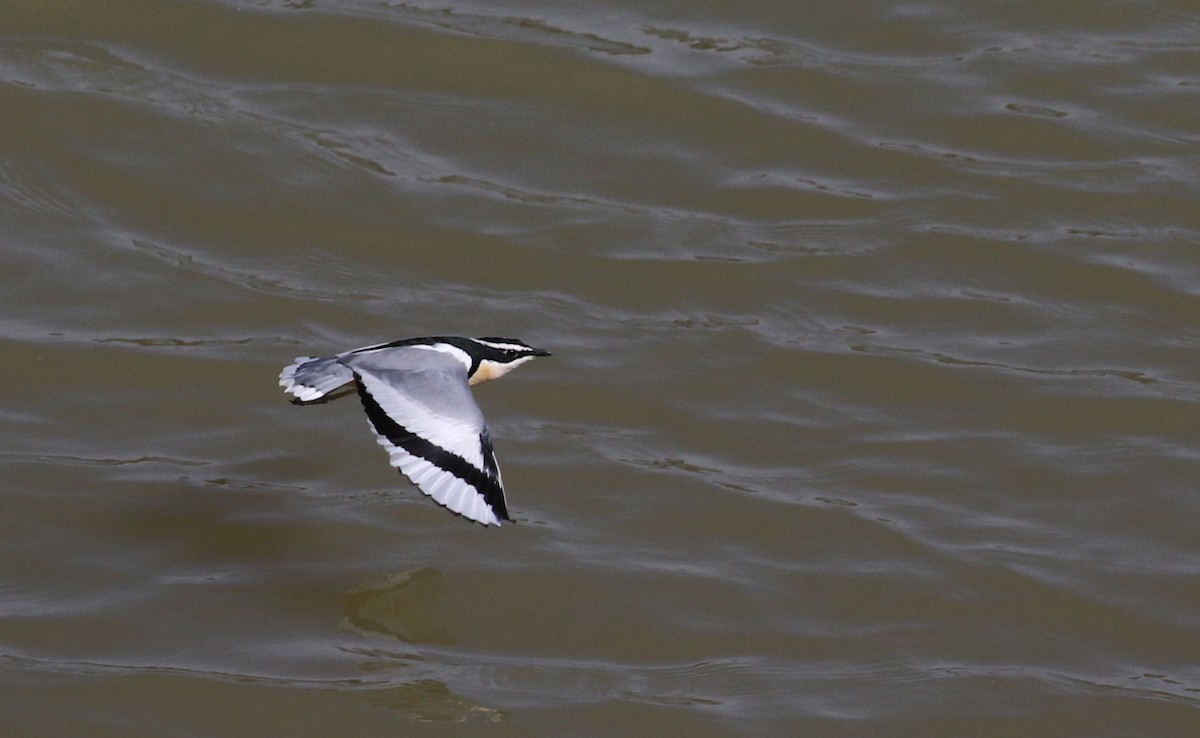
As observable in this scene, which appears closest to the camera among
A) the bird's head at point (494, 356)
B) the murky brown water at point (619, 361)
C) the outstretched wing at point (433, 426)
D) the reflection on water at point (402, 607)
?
the outstretched wing at point (433, 426)

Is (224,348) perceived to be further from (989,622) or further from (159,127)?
(989,622)

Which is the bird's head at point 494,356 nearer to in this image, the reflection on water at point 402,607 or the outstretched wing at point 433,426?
the outstretched wing at point 433,426

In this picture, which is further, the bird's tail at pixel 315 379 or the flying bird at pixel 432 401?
the bird's tail at pixel 315 379

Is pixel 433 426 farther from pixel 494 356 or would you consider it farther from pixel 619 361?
pixel 619 361

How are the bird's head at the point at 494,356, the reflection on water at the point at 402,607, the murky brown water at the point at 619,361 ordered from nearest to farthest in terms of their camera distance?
the murky brown water at the point at 619,361 < the reflection on water at the point at 402,607 < the bird's head at the point at 494,356

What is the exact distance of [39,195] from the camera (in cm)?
1032

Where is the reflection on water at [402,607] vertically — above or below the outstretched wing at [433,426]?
below

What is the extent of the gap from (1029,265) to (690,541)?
3.18 metres

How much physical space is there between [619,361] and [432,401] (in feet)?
7.16

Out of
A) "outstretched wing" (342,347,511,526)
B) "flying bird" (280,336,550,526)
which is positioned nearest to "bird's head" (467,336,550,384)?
"flying bird" (280,336,550,526)

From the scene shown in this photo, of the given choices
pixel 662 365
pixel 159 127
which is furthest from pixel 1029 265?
pixel 159 127

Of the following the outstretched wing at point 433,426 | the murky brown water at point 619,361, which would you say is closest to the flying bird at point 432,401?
the outstretched wing at point 433,426

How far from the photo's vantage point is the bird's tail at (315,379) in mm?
7418

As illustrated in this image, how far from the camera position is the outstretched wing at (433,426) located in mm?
6719
